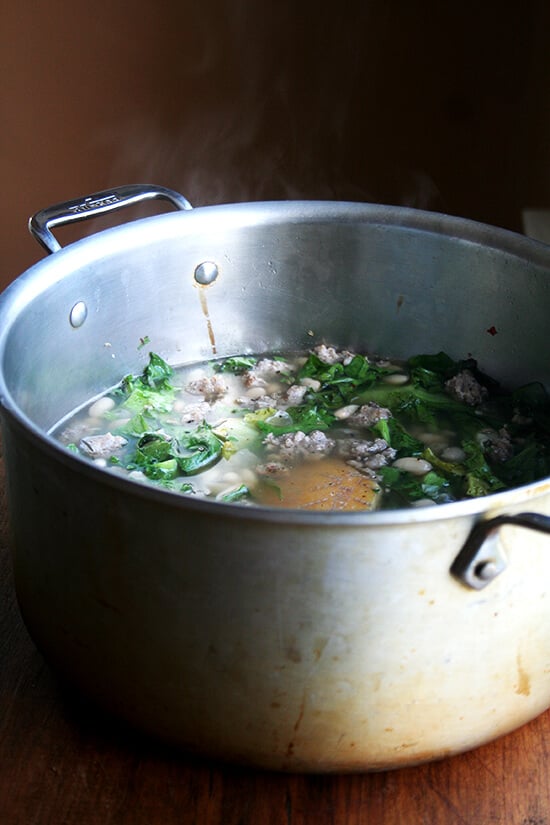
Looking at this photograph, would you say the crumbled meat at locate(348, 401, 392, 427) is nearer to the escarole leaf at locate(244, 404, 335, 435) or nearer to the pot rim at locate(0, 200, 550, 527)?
the escarole leaf at locate(244, 404, 335, 435)

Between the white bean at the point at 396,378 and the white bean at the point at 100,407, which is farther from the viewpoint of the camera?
the white bean at the point at 396,378

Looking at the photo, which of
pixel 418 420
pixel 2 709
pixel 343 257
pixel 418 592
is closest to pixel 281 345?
pixel 343 257

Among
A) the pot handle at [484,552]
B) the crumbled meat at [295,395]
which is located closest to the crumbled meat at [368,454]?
the crumbled meat at [295,395]

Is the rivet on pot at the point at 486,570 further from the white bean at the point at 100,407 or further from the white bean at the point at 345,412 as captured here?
the white bean at the point at 100,407

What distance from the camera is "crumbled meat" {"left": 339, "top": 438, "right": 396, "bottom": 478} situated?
154 centimetres

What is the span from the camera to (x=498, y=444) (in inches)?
62.8

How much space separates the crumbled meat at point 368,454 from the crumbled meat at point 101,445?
13.0 inches

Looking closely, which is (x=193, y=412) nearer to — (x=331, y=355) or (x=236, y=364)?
(x=236, y=364)

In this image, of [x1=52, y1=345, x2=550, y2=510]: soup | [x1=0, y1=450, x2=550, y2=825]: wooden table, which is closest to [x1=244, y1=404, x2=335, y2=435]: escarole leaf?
[x1=52, y1=345, x2=550, y2=510]: soup

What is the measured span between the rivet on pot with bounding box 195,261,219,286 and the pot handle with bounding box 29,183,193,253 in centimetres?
14

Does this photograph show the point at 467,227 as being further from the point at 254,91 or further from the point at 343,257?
the point at 254,91

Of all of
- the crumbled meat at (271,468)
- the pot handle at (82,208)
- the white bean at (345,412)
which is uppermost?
the pot handle at (82,208)

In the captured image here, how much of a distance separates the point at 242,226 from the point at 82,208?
0.31 meters

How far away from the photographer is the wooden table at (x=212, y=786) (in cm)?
107
